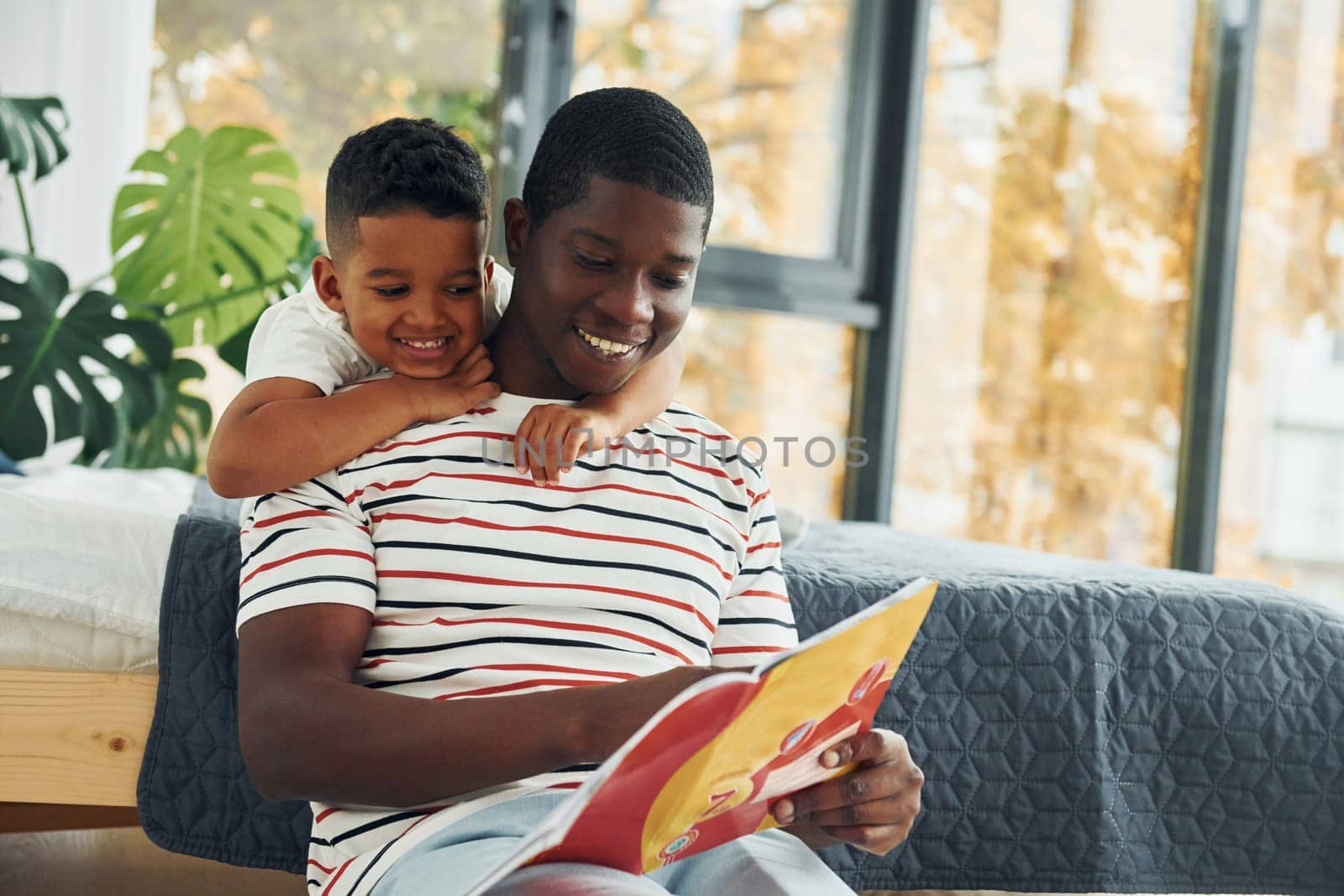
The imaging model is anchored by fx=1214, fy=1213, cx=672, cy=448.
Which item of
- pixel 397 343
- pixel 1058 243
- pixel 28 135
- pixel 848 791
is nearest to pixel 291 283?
pixel 28 135

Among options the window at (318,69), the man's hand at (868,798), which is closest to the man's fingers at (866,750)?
the man's hand at (868,798)

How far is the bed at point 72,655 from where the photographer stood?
1.06m

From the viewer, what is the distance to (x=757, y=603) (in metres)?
0.99

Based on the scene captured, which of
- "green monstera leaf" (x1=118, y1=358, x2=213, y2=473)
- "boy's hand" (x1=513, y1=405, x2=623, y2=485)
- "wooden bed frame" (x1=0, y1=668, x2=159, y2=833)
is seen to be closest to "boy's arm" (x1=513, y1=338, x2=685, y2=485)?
"boy's hand" (x1=513, y1=405, x2=623, y2=485)

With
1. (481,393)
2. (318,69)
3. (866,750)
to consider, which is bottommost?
(866,750)

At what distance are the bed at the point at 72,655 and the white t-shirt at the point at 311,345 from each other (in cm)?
23

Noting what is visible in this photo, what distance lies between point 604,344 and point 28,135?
1.47 meters

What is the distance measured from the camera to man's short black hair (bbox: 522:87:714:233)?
94cm

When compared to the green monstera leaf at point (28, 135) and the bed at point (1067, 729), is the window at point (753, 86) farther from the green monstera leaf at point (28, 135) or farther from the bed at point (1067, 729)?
the bed at point (1067, 729)

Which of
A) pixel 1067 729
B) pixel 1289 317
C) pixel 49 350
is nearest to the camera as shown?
pixel 1067 729

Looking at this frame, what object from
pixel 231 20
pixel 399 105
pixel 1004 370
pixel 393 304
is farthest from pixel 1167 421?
pixel 393 304

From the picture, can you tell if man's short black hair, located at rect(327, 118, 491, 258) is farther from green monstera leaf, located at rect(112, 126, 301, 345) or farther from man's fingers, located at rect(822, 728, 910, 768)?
green monstera leaf, located at rect(112, 126, 301, 345)

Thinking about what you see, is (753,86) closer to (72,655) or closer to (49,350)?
(49,350)

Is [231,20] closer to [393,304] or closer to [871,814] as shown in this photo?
[393,304]
